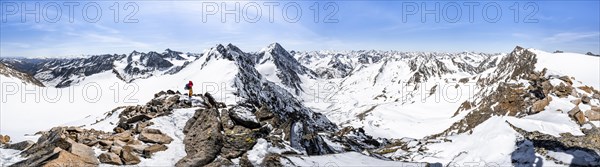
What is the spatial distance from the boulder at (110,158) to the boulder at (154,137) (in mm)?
3142

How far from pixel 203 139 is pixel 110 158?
5.51 metres

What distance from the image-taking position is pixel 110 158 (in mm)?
19844

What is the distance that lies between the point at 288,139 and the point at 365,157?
5.83m

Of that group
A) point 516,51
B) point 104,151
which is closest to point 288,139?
point 104,151

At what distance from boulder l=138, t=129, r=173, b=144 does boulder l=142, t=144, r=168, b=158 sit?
0.82 meters

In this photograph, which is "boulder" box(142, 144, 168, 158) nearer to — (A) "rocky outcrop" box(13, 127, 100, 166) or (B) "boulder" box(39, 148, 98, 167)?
(A) "rocky outcrop" box(13, 127, 100, 166)

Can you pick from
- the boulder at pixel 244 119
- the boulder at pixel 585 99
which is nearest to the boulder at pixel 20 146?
the boulder at pixel 244 119

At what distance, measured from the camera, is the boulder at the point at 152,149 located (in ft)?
70.4

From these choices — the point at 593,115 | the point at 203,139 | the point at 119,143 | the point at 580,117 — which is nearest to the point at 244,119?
the point at 203,139

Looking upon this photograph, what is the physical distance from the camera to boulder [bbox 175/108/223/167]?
21.1 m

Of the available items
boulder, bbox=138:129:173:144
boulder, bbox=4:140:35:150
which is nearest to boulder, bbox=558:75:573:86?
boulder, bbox=138:129:173:144

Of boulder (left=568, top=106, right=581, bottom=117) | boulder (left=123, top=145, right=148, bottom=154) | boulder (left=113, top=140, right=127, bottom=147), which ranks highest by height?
boulder (left=113, top=140, right=127, bottom=147)

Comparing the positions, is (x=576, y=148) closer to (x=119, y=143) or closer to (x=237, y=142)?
(x=237, y=142)

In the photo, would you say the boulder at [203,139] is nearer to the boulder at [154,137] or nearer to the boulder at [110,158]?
the boulder at [154,137]
